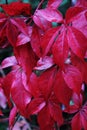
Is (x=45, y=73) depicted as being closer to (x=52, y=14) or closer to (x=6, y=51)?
(x=52, y=14)

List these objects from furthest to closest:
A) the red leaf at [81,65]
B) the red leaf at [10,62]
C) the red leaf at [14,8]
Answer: the red leaf at [10,62], the red leaf at [81,65], the red leaf at [14,8]

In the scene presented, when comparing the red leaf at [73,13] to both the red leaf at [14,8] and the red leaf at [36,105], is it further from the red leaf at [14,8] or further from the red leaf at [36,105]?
the red leaf at [36,105]

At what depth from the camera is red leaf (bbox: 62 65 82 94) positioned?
60 cm

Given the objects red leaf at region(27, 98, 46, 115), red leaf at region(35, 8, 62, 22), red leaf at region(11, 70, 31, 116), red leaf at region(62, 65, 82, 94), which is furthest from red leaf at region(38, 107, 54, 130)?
red leaf at region(35, 8, 62, 22)

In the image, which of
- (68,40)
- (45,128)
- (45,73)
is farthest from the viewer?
(45,128)

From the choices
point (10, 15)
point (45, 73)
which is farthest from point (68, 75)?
point (10, 15)

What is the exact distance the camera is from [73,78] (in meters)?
0.61

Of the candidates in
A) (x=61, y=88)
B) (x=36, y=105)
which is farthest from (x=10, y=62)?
(x=61, y=88)

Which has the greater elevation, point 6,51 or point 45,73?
point 45,73

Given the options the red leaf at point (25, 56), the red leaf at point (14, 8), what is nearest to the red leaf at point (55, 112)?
the red leaf at point (25, 56)

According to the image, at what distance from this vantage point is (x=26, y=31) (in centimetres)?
57

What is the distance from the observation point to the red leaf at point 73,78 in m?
0.60

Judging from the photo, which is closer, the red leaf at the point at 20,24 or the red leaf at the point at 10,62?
the red leaf at the point at 20,24

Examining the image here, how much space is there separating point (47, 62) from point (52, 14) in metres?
0.16
